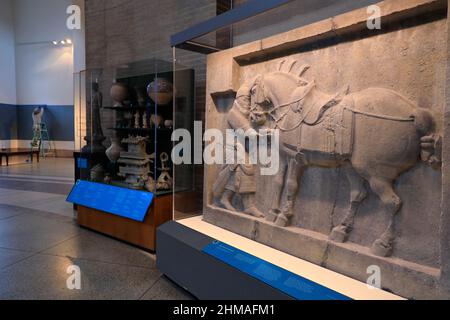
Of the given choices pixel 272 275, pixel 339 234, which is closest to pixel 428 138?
pixel 339 234

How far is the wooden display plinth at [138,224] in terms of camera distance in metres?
3.40

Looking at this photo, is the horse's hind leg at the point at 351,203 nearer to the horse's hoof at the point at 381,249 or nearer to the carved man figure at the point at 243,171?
the horse's hoof at the point at 381,249

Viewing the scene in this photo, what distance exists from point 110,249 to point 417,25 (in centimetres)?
338

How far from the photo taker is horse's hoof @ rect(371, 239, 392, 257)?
1792 millimetres

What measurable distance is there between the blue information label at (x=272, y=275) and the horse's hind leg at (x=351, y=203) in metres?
0.38

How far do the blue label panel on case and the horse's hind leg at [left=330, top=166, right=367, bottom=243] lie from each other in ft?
6.75

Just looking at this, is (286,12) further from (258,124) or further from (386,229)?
(386,229)

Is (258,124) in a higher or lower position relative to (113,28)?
lower

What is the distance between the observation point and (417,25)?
172 cm

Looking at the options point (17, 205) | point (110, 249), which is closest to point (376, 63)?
point (110, 249)

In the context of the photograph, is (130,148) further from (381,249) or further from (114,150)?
(381,249)

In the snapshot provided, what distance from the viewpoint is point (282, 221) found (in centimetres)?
237

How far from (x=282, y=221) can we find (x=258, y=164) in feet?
1.72

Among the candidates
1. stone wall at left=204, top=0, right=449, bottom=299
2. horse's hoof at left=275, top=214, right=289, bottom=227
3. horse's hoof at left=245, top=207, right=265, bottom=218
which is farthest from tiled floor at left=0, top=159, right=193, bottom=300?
stone wall at left=204, top=0, right=449, bottom=299
